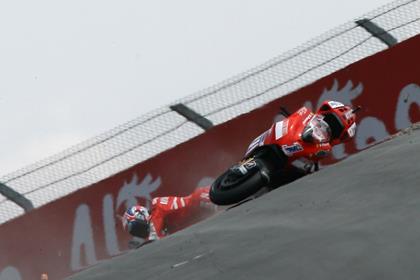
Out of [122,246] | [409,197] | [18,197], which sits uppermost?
[409,197]

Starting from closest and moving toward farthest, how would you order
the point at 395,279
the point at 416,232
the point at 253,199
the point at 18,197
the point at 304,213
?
the point at 395,279, the point at 416,232, the point at 304,213, the point at 253,199, the point at 18,197

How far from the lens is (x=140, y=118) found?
46.2ft

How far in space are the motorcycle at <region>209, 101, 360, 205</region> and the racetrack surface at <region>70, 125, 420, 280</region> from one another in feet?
3.04

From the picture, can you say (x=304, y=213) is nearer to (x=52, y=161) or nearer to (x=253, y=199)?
(x=253, y=199)

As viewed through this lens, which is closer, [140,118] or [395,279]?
[395,279]

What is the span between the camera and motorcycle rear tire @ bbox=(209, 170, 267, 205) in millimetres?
11477

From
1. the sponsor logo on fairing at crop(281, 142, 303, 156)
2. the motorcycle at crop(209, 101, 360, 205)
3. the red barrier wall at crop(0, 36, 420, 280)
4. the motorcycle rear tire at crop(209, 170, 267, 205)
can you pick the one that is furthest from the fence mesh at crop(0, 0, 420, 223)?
the motorcycle rear tire at crop(209, 170, 267, 205)

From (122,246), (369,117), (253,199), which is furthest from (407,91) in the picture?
(122,246)

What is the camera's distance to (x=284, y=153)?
1193 centimetres

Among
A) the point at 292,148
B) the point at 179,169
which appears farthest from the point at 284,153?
the point at 179,169

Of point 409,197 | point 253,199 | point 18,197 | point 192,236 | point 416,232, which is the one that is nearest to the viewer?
point 416,232

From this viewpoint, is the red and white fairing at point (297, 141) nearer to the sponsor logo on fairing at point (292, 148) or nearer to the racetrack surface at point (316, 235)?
the sponsor logo on fairing at point (292, 148)

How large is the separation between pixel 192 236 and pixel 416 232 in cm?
316

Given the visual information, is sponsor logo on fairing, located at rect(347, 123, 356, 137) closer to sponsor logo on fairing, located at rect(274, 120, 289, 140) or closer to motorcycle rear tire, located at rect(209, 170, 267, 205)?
sponsor logo on fairing, located at rect(274, 120, 289, 140)
